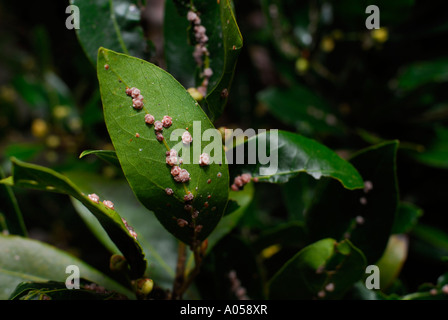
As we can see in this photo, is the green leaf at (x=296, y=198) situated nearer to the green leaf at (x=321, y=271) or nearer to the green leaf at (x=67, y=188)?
the green leaf at (x=321, y=271)

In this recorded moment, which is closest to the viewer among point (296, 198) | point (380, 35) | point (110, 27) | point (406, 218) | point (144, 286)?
point (144, 286)

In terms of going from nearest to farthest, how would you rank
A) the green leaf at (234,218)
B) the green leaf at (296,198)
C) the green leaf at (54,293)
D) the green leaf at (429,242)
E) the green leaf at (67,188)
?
the green leaf at (67,188), the green leaf at (54,293), the green leaf at (234,218), the green leaf at (296,198), the green leaf at (429,242)

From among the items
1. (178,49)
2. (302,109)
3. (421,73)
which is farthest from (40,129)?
(421,73)

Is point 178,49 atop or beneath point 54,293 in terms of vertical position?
atop

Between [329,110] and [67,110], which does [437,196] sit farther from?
[67,110]

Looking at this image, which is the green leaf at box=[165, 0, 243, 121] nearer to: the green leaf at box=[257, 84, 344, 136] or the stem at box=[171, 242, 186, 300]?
the stem at box=[171, 242, 186, 300]

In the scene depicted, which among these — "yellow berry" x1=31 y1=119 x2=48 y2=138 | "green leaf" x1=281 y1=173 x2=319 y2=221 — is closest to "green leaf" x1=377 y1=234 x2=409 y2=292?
"green leaf" x1=281 y1=173 x2=319 y2=221

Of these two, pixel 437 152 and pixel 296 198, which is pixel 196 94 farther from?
pixel 437 152

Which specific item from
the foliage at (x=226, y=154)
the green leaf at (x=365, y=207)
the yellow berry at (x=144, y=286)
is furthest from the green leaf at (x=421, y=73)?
the yellow berry at (x=144, y=286)
